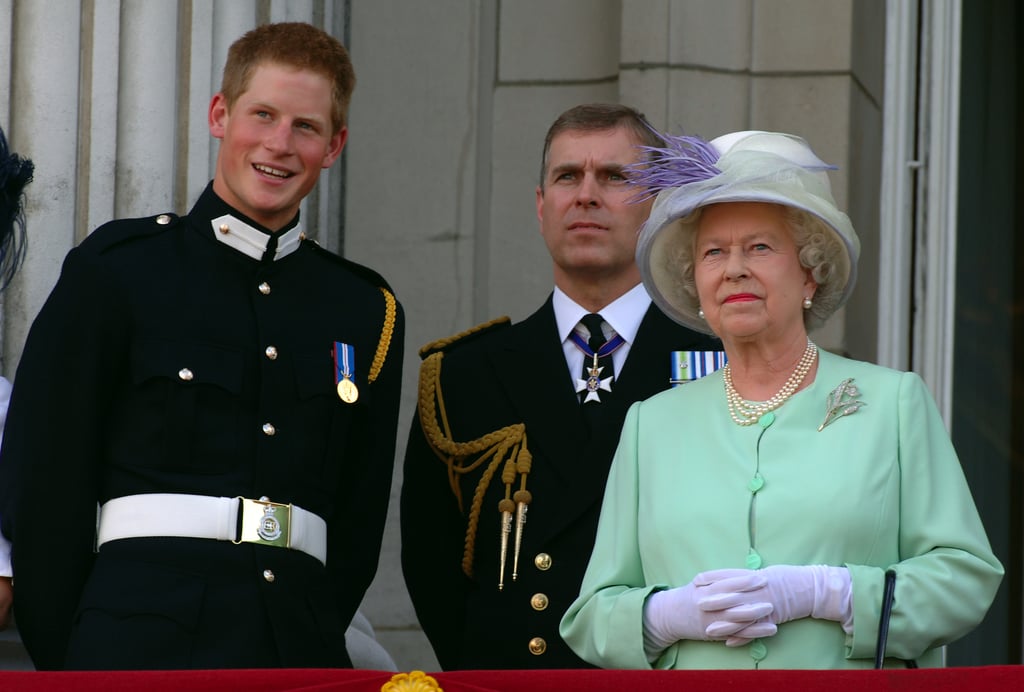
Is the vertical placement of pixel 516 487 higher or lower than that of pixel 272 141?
lower

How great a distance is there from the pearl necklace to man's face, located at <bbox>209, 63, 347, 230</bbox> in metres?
1.01

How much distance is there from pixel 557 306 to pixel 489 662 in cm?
81

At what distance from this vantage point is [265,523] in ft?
12.9

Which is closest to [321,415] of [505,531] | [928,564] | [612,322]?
[505,531]

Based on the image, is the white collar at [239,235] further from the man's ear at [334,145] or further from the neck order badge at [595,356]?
the neck order badge at [595,356]

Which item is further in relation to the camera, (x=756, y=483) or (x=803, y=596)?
(x=756, y=483)

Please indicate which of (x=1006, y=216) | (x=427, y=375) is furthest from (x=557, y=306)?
(x=1006, y=216)

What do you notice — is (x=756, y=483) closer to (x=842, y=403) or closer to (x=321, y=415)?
(x=842, y=403)

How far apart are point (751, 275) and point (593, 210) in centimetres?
91

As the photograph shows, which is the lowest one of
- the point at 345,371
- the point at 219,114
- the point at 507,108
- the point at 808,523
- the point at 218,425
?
the point at 808,523

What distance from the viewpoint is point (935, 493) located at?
11.5 feet

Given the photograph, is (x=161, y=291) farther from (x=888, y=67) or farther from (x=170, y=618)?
(x=888, y=67)

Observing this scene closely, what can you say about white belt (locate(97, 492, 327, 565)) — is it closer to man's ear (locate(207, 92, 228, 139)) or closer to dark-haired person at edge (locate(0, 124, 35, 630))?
dark-haired person at edge (locate(0, 124, 35, 630))

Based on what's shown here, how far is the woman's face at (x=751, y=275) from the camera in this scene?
→ 145 inches
